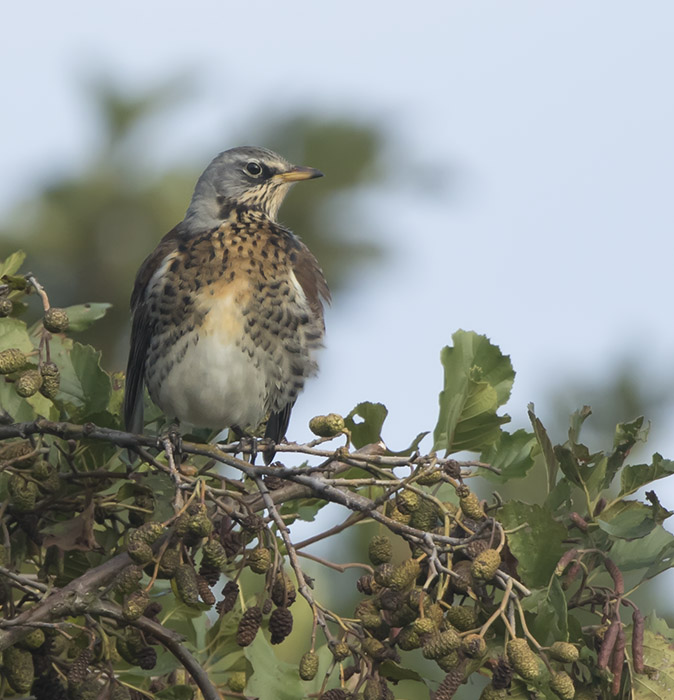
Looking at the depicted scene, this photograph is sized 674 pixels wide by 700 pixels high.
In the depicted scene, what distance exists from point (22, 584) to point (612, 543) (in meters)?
1.03

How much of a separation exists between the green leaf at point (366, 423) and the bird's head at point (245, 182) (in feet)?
6.21

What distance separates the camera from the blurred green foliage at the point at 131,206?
5.52m

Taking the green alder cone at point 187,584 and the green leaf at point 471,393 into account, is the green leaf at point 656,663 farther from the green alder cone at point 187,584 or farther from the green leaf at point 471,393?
the green alder cone at point 187,584

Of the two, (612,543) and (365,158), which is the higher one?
(365,158)

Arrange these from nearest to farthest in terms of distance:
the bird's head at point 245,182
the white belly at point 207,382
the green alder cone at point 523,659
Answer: the green alder cone at point 523,659
the white belly at point 207,382
the bird's head at point 245,182

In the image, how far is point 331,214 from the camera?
6.59 m

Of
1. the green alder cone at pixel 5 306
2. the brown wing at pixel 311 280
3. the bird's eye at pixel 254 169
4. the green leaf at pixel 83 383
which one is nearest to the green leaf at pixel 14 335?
the green leaf at pixel 83 383

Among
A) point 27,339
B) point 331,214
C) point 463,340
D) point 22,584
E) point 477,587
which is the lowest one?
point 22,584

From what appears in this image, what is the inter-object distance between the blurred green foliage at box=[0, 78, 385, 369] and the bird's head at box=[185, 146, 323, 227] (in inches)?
35.9

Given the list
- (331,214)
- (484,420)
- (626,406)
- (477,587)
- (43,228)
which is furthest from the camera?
(331,214)

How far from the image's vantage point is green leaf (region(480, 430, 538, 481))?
7.74ft

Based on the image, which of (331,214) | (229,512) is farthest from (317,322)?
(331,214)

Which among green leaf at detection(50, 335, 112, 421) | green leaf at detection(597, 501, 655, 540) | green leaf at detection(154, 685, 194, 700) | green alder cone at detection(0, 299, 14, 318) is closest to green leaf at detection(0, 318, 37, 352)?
green leaf at detection(50, 335, 112, 421)

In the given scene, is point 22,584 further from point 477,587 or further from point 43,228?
point 43,228
